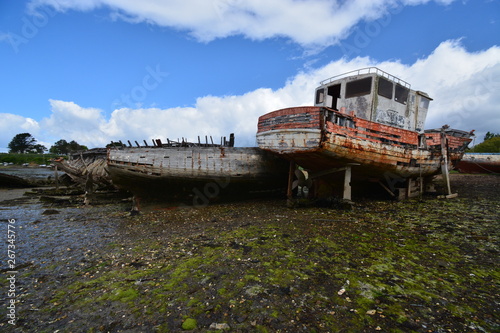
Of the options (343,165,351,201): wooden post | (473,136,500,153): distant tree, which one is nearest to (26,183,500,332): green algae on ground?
(343,165,351,201): wooden post

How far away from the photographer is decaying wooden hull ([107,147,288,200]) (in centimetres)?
945

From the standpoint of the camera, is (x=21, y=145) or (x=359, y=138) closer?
(x=359, y=138)

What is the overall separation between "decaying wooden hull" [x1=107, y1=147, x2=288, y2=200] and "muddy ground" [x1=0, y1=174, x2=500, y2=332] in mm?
2266

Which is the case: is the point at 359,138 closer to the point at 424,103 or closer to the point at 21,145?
the point at 424,103

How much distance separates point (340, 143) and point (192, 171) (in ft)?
19.1

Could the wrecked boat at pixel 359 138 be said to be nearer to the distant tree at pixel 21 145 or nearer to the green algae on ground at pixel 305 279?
the green algae on ground at pixel 305 279

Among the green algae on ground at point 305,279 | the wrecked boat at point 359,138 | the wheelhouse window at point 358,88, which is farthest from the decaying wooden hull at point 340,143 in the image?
the green algae on ground at point 305,279

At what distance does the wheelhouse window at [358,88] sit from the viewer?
10102mm

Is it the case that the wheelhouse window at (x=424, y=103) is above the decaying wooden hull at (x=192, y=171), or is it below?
above

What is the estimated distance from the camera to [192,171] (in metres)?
9.94

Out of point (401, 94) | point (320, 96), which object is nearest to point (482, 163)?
point (401, 94)

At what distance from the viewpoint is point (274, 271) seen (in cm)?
410

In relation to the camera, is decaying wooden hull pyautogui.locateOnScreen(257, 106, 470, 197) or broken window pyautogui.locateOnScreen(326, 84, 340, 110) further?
broken window pyautogui.locateOnScreen(326, 84, 340, 110)

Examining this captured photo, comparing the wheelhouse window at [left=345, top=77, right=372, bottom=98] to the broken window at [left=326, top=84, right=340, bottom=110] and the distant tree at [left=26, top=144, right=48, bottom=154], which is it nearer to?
the broken window at [left=326, top=84, right=340, bottom=110]
